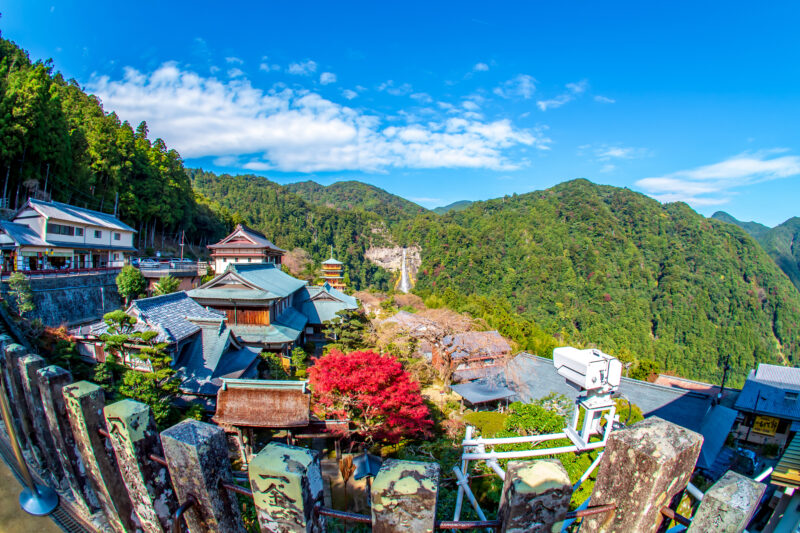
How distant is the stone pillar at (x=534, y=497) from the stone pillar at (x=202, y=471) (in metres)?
1.31

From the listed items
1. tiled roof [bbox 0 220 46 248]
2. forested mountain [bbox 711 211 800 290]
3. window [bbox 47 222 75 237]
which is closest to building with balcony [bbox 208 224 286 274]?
window [bbox 47 222 75 237]

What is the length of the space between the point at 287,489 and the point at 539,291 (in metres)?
63.6

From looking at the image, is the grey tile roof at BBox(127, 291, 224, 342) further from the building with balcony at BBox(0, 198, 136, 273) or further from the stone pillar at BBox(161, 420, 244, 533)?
the stone pillar at BBox(161, 420, 244, 533)

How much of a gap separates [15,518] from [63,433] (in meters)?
1.44

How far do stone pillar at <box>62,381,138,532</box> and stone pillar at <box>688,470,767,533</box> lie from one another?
10.1ft

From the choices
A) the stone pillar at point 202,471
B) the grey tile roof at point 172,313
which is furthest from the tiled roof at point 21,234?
the stone pillar at point 202,471

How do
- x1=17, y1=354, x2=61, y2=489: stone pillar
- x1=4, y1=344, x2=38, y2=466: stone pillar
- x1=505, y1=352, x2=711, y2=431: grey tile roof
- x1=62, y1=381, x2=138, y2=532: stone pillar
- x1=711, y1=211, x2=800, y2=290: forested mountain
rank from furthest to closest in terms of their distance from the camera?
x1=711, y1=211, x2=800, y2=290: forested mountain → x1=505, y1=352, x2=711, y2=431: grey tile roof → x1=4, y1=344, x2=38, y2=466: stone pillar → x1=17, y1=354, x2=61, y2=489: stone pillar → x1=62, y1=381, x2=138, y2=532: stone pillar

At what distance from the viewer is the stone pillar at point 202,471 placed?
1702 mm

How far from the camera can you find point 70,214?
693 inches

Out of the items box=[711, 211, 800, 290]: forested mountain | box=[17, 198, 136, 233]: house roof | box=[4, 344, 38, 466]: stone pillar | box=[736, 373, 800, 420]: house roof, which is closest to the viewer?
box=[4, 344, 38, 466]: stone pillar

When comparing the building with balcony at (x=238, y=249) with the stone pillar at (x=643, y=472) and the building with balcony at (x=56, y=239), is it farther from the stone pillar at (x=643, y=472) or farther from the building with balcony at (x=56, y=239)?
the stone pillar at (x=643, y=472)

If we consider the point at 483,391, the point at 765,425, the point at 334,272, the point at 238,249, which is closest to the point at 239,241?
the point at 238,249

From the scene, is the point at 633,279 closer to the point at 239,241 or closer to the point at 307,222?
the point at 307,222

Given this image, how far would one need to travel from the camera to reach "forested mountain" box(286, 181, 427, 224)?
127 m
